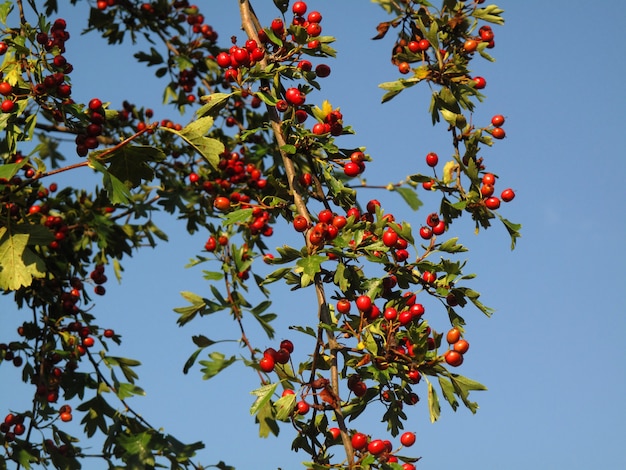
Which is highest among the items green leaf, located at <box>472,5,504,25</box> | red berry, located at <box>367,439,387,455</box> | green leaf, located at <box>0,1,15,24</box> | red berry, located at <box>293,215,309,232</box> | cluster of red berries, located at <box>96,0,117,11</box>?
cluster of red berries, located at <box>96,0,117,11</box>

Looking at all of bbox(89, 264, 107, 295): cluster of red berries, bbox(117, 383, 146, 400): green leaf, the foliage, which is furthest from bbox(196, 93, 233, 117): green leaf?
bbox(89, 264, 107, 295): cluster of red berries

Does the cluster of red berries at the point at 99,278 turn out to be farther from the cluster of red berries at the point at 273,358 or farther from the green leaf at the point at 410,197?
the cluster of red berries at the point at 273,358

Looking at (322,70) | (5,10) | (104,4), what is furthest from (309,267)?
(104,4)

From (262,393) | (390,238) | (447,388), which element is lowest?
(447,388)

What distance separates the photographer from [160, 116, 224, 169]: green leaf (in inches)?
149

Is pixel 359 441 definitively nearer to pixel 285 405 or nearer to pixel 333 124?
Result: pixel 285 405

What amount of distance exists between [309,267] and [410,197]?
305 cm

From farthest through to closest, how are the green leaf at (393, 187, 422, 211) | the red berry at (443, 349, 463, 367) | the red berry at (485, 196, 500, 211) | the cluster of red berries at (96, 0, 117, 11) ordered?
1. the cluster of red berries at (96, 0, 117, 11)
2. the green leaf at (393, 187, 422, 211)
3. the red berry at (485, 196, 500, 211)
4. the red berry at (443, 349, 463, 367)

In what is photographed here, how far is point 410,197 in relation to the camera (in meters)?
6.12

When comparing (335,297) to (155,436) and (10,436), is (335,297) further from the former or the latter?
(10,436)

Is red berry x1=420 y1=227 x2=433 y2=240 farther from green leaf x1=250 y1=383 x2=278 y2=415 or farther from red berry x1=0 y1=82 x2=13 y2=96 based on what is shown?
red berry x1=0 y1=82 x2=13 y2=96

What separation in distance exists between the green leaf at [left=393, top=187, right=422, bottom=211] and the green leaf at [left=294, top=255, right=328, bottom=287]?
2.93 m

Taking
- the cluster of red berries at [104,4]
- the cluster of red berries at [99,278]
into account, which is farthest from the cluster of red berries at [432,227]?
the cluster of red berries at [104,4]

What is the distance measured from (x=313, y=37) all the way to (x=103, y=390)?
305 centimetres
